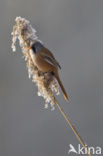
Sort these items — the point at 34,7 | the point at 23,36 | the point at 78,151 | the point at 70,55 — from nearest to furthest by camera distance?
the point at 23,36 < the point at 78,151 < the point at 70,55 < the point at 34,7

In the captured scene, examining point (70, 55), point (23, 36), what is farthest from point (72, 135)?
point (23, 36)

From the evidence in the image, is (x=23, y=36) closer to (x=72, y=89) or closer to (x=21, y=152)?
(x=72, y=89)

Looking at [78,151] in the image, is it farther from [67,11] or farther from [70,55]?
[67,11]

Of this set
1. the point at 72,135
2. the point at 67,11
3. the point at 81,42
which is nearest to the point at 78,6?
the point at 67,11

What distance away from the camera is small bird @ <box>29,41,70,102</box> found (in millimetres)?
870

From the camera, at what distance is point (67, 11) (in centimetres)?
166

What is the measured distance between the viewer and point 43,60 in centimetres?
88

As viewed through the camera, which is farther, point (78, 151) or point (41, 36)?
point (41, 36)

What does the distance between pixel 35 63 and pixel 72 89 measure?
756 millimetres

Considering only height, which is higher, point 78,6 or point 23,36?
point 78,6

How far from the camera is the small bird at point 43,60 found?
0.87 m

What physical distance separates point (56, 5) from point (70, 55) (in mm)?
336

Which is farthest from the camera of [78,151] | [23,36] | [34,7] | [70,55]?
[34,7]

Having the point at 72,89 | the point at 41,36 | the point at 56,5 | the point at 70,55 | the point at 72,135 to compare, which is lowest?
the point at 72,135
